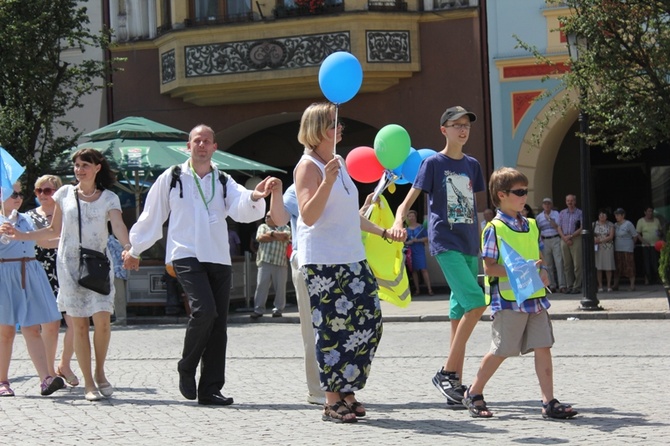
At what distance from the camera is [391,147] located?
937 centimetres

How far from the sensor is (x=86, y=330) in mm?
9859

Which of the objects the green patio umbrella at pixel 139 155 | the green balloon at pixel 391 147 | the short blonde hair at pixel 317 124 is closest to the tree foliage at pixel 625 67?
the green patio umbrella at pixel 139 155

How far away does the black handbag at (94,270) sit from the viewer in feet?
31.8

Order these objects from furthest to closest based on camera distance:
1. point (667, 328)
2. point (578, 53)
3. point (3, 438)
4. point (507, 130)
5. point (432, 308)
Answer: point (507, 130)
point (432, 308)
point (578, 53)
point (667, 328)
point (3, 438)

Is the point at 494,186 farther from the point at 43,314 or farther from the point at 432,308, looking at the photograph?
the point at 432,308

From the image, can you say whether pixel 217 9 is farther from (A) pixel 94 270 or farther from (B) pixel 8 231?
(A) pixel 94 270

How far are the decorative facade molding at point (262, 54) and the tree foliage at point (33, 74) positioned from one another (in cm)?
241

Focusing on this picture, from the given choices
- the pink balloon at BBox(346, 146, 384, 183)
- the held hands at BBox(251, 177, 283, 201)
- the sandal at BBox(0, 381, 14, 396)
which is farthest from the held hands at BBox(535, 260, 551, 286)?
the sandal at BBox(0, 381, 14, 396)

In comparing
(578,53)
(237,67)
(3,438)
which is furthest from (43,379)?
(237,67)

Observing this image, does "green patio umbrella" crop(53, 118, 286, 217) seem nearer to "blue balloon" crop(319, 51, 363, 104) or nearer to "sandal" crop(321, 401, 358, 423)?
"blue balloon" crop(319, 51, 363, 104)

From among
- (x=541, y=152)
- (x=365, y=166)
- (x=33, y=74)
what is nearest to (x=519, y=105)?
(x=541, y=152)

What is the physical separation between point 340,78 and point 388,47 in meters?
16.7

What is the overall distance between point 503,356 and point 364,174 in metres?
2.27

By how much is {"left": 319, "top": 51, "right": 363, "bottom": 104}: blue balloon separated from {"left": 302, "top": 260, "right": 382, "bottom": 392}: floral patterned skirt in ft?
3.65
